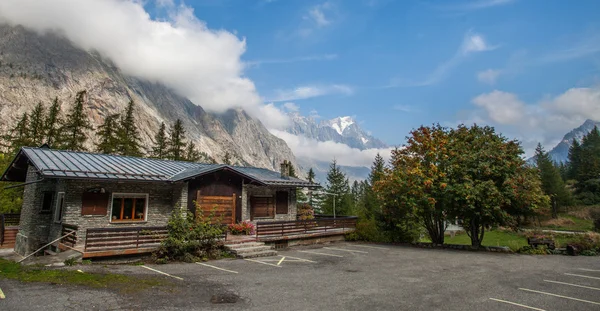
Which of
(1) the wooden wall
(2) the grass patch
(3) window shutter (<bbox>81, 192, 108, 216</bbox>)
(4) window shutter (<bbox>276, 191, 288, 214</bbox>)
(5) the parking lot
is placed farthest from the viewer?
(4) window shutter (<bbox>276, 191, 288, 214</bbox>)

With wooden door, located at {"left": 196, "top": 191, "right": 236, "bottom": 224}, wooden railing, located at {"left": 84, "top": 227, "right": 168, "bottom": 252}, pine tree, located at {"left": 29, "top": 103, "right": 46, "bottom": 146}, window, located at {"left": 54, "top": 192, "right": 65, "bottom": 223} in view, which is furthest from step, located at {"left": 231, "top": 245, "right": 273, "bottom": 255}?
pine tree, located at {"left": 29, "top": 103, "right": 46, "bottom": 146}

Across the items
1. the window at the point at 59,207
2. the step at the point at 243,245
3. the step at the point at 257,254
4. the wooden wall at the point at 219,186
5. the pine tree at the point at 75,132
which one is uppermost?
the pine tree at the point at 75,132

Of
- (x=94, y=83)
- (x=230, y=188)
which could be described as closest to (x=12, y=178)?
(x=230, y=188)

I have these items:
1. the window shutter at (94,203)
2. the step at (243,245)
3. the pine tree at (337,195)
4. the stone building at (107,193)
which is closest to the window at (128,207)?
the stone building at (107,193)

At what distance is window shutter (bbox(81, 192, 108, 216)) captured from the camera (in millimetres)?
16656

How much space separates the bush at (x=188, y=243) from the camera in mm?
14695

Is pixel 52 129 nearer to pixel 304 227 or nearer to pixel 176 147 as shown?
pixel 176 147

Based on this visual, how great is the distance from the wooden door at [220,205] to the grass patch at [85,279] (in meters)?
9.52

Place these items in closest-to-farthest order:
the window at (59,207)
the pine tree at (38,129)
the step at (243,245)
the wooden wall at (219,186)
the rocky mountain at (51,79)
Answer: the step at (243,245), the window at (59,207), the wooden wall at (219,186), the pine tree at (38,129), the rocky mountain at (51,79)

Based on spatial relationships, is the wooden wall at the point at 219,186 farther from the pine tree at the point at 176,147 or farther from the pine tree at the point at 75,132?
the pine tree at the point at 176,147

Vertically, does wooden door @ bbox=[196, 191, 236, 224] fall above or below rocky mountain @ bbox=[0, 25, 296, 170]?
below

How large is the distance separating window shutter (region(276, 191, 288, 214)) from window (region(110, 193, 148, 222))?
34.0 feet

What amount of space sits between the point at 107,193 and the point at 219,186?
6.44 m

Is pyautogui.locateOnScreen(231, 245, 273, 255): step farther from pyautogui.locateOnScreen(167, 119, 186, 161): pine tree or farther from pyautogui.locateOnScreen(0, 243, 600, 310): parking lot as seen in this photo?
pyautogui.locateOnScreen(167, 119, 186, 161): pine tree
